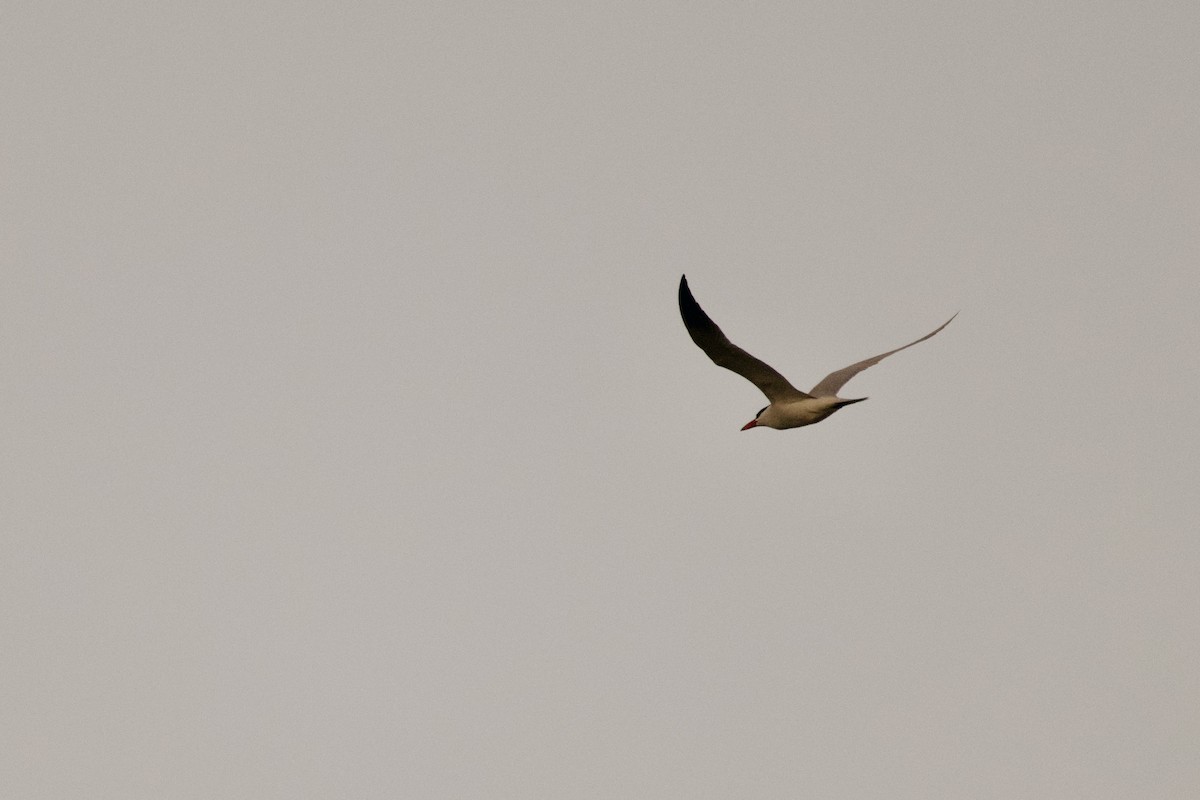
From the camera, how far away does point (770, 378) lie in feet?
53.6

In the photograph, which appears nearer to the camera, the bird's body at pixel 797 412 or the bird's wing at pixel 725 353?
the bird's wing at pixel 725 353

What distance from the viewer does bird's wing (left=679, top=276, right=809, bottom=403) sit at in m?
15.0

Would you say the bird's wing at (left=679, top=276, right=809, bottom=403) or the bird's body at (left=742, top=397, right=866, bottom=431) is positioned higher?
the bird's wing at (left=679, top=276, right=809, bottom=403)

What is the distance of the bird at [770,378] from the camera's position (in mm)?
15117

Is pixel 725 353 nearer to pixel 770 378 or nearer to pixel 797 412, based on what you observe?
pixel 770 378

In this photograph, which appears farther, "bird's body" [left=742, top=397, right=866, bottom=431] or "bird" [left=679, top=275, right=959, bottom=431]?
"bird's body" [left=742, top=397, right=866, bottom=431]

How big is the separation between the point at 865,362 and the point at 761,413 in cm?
174

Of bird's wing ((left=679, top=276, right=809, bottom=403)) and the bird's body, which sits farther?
the bird's body

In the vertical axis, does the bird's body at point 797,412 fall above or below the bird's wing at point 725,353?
below

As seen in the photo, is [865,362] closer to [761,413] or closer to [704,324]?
[761,413]

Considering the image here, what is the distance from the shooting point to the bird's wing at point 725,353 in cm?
1500

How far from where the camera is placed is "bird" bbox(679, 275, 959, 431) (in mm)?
15117

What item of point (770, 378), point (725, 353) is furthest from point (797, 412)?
point (725, 353)

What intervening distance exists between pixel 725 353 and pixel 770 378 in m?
1.01
